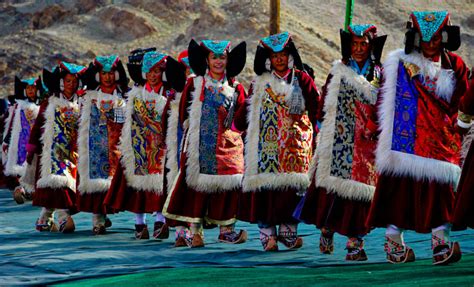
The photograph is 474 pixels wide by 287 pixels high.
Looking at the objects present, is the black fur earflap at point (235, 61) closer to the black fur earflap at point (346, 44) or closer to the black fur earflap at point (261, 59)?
the black fur earflap at point (261, 59)

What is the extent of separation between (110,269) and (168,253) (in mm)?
1107

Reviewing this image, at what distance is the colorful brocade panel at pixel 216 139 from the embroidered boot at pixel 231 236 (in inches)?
20.5

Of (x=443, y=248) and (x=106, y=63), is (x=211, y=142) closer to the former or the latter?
(x=106, y=63)

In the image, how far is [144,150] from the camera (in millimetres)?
9617

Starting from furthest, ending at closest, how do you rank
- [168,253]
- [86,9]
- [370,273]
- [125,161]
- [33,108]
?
A: [86,9] < [33,108] < [125,161] < [168,253] < [370,273]

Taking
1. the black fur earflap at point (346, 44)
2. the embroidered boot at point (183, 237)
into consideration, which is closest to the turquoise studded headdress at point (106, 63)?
the embroidered boot at point (183, 237)

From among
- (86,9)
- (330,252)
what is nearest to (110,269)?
(330,252)

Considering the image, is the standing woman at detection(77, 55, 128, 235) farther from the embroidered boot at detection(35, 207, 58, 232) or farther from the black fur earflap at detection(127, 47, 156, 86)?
the embroidered boot at detection(35, 207, 58, 232)

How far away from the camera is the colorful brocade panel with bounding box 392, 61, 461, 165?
22.0ft

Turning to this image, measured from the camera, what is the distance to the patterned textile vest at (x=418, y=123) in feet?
21.9

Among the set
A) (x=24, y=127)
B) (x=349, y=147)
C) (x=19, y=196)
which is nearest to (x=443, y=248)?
(x=349, y=147)

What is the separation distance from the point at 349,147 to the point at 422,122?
94cm

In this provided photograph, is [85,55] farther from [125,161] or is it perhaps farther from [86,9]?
[125,161]

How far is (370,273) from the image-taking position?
629 cm
